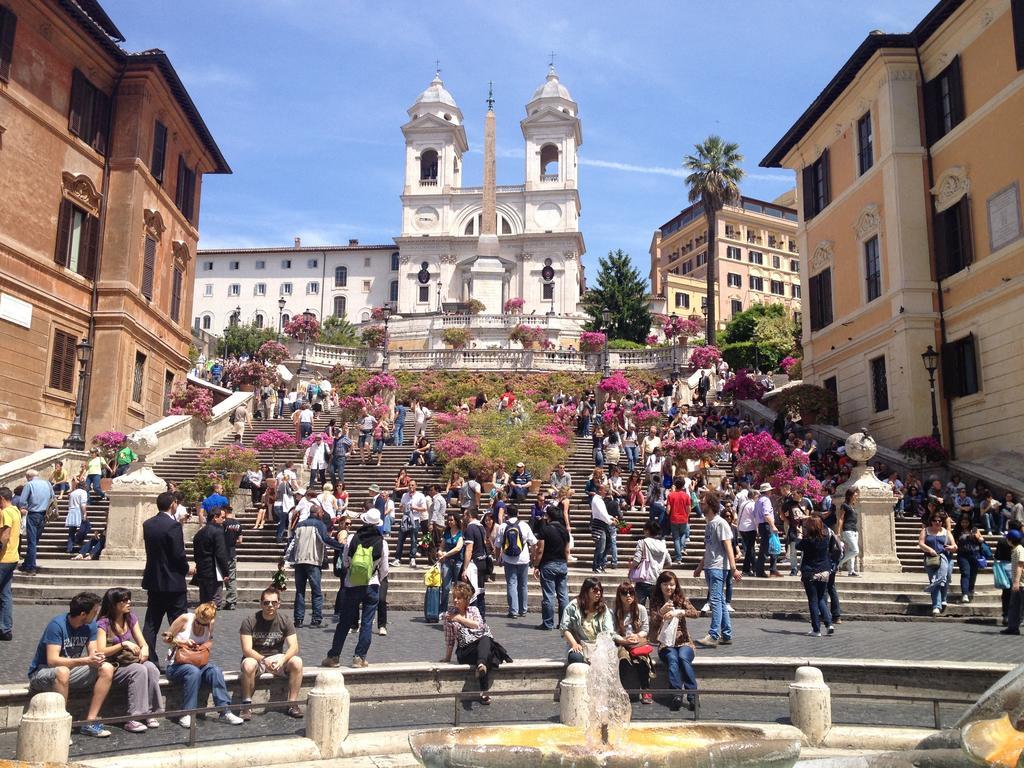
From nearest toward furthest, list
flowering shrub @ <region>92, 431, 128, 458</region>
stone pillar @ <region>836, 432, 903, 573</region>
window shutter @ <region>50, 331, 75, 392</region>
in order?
stone pillar @ <region>836, 432, 903, 573</region>, flowering shrub @ <region>92, 431, 128, 458</region>, window shutter @ <region>50, 331, 75, 392</region>

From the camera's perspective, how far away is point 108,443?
24281mm

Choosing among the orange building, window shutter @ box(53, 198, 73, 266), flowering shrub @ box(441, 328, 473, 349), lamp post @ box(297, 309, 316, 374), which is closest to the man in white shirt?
the orange building

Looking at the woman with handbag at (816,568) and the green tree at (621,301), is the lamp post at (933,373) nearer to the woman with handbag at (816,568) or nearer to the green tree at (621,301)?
the woman with handbag at (816,568)

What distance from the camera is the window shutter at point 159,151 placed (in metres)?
29.4

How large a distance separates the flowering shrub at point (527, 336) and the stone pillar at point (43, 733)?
1753 inches

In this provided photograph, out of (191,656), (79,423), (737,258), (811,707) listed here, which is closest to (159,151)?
(79,423)

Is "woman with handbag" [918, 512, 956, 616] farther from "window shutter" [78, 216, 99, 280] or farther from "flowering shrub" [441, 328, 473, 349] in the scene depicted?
"flowering shrub" [441, 328, 473, 349]

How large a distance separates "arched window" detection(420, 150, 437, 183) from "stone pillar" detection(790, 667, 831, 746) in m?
85.1

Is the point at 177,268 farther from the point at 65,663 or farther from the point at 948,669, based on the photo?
the point at 948,669

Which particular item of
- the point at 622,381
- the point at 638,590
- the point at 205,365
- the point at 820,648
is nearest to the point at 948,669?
the point at 820,648

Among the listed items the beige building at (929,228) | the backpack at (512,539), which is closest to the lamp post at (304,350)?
the beige building at (929,228)

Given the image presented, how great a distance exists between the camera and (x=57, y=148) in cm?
2538

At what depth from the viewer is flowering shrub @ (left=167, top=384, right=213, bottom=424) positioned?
27.8m

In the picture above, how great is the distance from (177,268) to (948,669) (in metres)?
29.0
